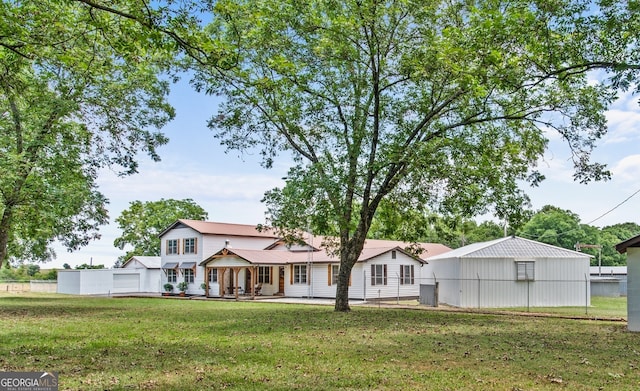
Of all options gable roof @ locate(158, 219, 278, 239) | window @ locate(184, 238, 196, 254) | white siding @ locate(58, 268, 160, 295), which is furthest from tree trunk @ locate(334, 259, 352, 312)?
white siding @ locate(58, 268, 160, 295)

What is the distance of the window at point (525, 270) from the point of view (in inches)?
1058

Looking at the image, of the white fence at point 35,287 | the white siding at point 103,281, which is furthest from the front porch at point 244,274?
the white fence at point 35,287

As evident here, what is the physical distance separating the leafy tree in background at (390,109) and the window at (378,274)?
11.2 meters

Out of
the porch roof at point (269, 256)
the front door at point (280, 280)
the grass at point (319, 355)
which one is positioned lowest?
the front door at point (280, 280)

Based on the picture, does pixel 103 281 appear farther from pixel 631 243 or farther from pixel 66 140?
pixel 631 243

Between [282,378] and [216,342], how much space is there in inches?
167

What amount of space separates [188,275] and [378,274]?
1508 centimetres

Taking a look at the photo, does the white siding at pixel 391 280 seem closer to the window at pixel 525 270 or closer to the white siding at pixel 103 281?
the window at pixel 525 270

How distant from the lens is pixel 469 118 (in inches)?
767

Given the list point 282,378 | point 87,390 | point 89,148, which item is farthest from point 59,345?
point 89,148

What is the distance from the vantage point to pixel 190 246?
40188 millimetres

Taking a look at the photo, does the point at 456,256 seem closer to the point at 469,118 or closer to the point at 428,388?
the point at 469,118

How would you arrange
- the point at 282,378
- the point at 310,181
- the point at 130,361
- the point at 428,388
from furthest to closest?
the point at 310,181
the point at 130,361
the point at 282,378
the point at 428,388

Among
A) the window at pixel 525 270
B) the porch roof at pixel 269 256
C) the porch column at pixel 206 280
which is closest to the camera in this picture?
the window at pixel 525 270
